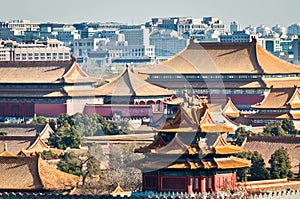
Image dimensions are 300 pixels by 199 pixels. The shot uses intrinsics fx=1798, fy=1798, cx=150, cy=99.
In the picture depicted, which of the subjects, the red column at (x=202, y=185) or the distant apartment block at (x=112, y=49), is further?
the distant apartment block at (x=112, y=49)

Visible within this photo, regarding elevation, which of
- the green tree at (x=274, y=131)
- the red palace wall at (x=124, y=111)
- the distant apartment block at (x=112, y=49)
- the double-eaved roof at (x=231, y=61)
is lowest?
the distant apartment block at (x=112, y=49)

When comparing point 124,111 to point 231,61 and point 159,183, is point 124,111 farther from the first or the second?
point 159,183

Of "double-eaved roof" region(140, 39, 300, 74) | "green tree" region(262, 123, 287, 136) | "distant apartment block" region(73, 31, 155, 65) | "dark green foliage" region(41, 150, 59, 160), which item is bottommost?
"distant apartment block" region(73, 31, 155, 65)

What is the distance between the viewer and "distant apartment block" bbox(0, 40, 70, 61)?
158875mm

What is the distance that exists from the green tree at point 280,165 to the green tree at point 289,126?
18.1 meters

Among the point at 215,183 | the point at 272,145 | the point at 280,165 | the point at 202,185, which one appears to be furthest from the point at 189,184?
the point at 272,145

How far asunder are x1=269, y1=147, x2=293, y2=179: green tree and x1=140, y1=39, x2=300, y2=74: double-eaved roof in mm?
39486

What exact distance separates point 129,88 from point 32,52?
7235 cm

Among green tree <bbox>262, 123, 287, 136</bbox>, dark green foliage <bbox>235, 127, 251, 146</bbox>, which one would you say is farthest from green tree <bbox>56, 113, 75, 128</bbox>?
dark green foliage <bbox>235, 127, 251, 146</bbox>

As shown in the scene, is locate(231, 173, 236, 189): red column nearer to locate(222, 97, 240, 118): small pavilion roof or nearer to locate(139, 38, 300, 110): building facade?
locate(222, 97, 240, 118): small pavilion roof

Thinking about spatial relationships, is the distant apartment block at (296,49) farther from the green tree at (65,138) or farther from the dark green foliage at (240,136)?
the dark green foliage at (240,136)

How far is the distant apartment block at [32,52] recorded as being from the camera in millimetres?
158875

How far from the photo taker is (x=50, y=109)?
8981 cm

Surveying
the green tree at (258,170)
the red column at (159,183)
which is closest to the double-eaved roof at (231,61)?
the green tree at (258,170)
